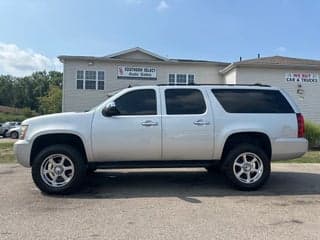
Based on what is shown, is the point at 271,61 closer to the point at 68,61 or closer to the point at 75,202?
the point at 68,61

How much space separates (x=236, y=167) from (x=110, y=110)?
99.3 inches

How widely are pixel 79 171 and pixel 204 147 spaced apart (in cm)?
227

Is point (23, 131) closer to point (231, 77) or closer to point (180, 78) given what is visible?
point (231, 77)

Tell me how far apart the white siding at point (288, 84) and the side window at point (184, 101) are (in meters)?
19.2

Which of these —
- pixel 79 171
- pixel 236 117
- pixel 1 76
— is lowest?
pixel 79 171

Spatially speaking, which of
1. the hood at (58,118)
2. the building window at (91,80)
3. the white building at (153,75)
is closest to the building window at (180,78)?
the white building at (153,75)

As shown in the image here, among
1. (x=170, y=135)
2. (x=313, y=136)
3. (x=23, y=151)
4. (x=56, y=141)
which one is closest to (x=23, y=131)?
(x=23, y=151)

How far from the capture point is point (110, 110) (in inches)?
305

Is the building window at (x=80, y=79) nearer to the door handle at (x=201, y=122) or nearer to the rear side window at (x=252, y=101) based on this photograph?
the rear side window at (x=252, y=101)

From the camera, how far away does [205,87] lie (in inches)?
328

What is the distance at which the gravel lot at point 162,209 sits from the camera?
211 inches

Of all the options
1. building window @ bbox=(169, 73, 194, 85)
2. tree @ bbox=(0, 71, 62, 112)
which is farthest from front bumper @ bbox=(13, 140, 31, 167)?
tree @ bbox=(0, 71, 62, 112)

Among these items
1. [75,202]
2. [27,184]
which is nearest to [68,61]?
[27,184]

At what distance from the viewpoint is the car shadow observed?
7664 millimetres
